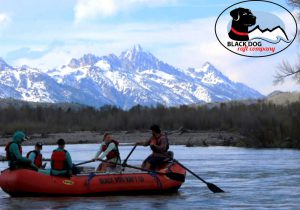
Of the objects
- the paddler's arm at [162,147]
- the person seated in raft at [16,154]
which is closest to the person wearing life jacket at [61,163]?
the person seated in raft at [16,154]

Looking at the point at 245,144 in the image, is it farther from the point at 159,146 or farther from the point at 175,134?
the point at 159,146

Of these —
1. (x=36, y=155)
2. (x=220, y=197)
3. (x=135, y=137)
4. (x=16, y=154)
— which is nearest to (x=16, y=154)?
(x=16, y=154)

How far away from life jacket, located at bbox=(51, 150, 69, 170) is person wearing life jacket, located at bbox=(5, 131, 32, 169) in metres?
0.69

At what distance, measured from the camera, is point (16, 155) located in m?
23.4

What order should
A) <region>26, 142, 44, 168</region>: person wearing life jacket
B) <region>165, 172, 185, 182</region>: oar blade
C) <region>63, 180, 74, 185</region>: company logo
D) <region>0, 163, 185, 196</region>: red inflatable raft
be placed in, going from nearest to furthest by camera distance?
<region>0, 163, 185, 196</region>: red inflatable raft
<region>63, 180, 74, 185</region>: company logo
<region>26, 142, 44, 168</region>: person wearing life jacket
<region>165, 172, 185, 182</region>: oar blade

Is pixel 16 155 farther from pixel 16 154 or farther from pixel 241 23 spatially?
pixel 241 23

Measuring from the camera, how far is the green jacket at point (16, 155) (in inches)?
922

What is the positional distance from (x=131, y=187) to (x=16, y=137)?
3.73 meters

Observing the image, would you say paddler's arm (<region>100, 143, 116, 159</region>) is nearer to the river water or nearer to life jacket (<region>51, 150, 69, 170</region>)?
the river water

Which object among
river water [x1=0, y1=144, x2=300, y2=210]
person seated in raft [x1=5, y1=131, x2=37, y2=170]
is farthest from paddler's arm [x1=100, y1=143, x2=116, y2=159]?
person seated in raft [x1=5, y1=131, x2=37, y2=170]

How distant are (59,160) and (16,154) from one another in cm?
123

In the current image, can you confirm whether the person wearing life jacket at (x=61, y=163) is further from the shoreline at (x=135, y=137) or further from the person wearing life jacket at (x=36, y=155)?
the shoreline at (x=135, y=137)

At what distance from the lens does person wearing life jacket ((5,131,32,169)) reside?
23.4 meters

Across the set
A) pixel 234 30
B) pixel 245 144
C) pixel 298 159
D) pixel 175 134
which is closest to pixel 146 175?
pixel 234 30
